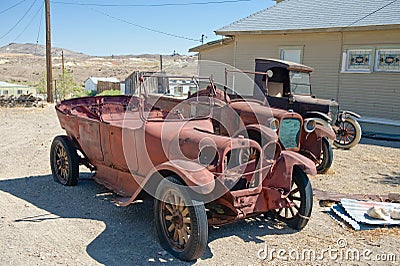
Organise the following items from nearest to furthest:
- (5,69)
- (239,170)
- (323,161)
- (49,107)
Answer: (239,170) → (323,161) → (49,107) → (5,69)

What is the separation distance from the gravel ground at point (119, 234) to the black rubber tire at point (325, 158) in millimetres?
695

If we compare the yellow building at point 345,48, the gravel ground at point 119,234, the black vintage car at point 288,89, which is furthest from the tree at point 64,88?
the gravel ground at point 119,234

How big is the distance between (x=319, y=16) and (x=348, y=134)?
6026 millimetres

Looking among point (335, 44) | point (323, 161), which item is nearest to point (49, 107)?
point (335, 44)

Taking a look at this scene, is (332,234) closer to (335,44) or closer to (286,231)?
(286,231)

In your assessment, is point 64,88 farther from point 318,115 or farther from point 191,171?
point 191,171

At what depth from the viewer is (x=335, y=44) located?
13.2 metres

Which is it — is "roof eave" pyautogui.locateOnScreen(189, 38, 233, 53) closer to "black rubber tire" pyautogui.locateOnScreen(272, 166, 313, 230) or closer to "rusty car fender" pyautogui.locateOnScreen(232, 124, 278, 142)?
"rusty car fender" pyautogui.locateOnScreen(232, 124, 278, 142)

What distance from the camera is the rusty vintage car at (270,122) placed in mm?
5529

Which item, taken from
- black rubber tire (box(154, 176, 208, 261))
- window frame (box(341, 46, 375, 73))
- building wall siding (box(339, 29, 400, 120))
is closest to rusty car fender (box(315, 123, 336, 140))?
black rubber tire (box(154, 176, 208, 261))

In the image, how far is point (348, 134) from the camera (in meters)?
9.88

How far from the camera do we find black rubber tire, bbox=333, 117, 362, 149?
9.74 meters

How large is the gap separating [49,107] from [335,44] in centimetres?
1165

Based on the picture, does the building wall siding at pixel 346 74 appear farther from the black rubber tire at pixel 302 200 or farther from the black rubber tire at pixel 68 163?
the black rubber tire at pixel 68 163
